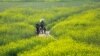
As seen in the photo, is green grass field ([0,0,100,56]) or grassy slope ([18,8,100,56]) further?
green grass field ([0,0,100,56])

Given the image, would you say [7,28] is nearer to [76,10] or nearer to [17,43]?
[17,43]

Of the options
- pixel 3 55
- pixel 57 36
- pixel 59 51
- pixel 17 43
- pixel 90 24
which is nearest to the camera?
pixel 59 51

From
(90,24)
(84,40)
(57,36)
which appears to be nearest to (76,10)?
(90,24)

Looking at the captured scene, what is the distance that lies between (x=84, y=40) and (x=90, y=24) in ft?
18.7

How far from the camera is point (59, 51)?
18.3 metres

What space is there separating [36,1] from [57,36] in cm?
2999

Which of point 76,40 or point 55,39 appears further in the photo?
point 55,39

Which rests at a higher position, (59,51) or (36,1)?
(59,51)

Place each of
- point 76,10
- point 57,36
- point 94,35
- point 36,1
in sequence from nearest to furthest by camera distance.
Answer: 1. point 94,35
2. point 57,36
3. point 76,10
4. point 36,1

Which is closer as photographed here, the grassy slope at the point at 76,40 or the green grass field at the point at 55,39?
the grassy slope at the point at 76,40

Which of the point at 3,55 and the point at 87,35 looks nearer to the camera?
the point at 3,55

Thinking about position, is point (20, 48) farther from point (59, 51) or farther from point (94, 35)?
point (94, 35)

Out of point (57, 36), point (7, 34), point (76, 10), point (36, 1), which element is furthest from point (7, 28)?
point (36, 1)

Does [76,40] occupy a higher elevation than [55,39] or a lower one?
higher
